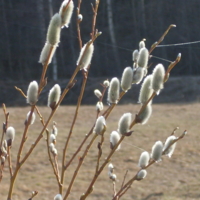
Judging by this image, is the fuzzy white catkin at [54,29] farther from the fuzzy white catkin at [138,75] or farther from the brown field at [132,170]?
the brown field at [132,170]

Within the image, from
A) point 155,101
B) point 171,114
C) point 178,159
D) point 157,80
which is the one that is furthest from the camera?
point 155,101

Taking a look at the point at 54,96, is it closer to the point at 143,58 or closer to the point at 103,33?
the point at 143,58

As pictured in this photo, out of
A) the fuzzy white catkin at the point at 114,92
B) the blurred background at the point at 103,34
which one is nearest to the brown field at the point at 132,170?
the fuzzy white catkin at the point at 114,92

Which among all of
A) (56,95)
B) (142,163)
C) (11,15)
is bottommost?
(142,163)

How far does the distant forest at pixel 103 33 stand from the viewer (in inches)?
615

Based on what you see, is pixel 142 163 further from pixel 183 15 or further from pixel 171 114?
pixel 183 15

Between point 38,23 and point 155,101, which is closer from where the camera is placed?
point 155,101

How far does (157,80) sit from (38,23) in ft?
52.2

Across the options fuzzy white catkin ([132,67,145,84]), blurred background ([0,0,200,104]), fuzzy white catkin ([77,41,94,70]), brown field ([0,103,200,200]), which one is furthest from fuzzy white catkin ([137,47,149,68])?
blurred background ([0,0,200,104])

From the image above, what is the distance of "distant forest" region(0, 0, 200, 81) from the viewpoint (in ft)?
51.3

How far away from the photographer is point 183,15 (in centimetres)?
1555

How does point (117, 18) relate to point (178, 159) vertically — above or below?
above

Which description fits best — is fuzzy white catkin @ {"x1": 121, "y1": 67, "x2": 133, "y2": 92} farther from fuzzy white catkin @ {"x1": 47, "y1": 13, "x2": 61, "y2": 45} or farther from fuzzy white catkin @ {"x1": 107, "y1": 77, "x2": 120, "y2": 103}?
fuzzy white catkin @ {"x1": 47, "y1": 13, "x2": 61, "y2": 45}

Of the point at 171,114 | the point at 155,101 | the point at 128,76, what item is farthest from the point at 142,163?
the point at 155,101
